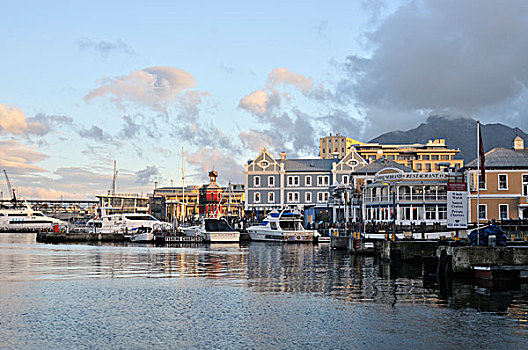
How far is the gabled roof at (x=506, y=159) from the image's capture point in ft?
217

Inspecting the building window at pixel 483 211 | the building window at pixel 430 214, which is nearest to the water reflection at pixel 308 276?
the building window at pixel 430 214

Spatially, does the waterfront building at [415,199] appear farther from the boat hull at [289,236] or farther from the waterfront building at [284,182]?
the waterfront building at [284,182]

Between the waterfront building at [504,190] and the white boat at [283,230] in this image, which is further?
the white boat at [283,230]

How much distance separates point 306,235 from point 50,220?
9146 cm

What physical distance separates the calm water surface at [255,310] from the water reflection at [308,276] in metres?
0.08

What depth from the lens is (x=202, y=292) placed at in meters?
32.8

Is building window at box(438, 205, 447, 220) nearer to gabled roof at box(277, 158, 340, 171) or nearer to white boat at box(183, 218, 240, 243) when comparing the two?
white boat at box(183, 218, 240, 243)

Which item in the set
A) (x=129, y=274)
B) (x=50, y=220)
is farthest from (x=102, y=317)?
(x=50, y=220)

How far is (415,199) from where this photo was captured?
72188 millimetres

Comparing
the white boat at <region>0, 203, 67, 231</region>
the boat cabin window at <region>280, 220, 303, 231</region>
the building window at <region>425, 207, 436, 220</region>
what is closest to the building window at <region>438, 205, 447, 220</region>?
the building window at <region>425, 207, 436, 220</region>

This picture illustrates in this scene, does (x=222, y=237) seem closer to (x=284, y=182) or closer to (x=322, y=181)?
(x=284, y=182)

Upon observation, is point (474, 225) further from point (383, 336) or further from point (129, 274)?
point (383, 336)

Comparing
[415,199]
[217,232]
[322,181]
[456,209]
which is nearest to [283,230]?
[217,232]

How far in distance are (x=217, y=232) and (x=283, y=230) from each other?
9.49 m
